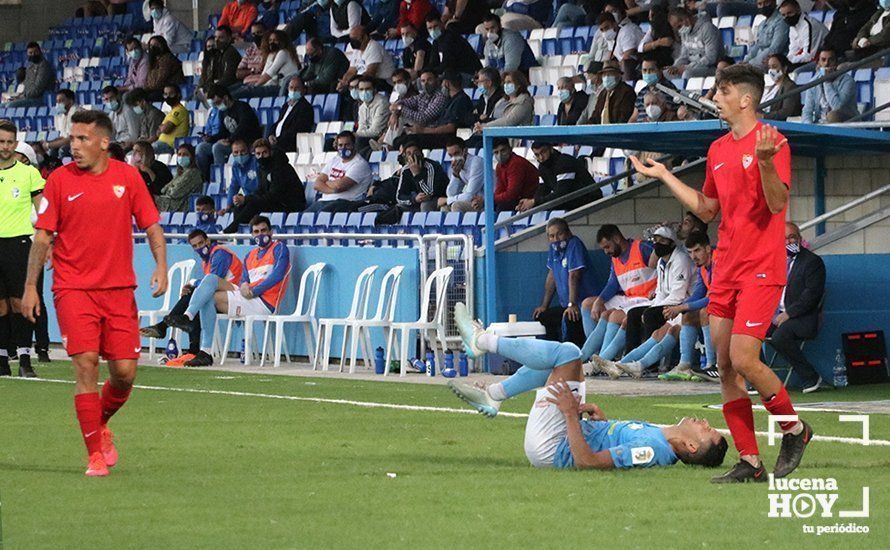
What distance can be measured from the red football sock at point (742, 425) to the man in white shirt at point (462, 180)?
11.6m

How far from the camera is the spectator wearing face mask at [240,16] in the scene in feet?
99.9

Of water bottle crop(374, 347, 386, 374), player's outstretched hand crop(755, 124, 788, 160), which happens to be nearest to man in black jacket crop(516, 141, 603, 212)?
water bottle crop(374, 347, 386, 374)

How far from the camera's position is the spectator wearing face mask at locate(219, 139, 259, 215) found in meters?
23.5

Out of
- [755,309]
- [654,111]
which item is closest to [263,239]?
[654,111]

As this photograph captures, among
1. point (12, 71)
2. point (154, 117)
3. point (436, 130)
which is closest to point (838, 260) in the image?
point (436, 130)

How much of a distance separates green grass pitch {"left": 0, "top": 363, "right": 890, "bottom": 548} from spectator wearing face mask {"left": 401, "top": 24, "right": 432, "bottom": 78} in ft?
38.5

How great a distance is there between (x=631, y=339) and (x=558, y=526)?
392 inches

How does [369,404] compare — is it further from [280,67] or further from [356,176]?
[280,67]

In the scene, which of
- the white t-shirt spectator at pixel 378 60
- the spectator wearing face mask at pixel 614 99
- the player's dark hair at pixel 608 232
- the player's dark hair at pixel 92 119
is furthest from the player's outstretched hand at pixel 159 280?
the white t-shirt spectator at pixel 378 60

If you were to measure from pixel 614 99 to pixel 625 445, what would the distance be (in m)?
11.2

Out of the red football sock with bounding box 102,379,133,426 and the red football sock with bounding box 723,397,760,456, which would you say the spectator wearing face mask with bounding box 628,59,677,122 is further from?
the red football sock with bounding box 723,397,760,456

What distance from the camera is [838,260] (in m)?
16.1

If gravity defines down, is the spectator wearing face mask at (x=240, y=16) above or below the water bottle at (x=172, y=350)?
above

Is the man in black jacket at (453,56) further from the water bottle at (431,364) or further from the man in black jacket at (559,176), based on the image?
the water bottle at (431,364)
